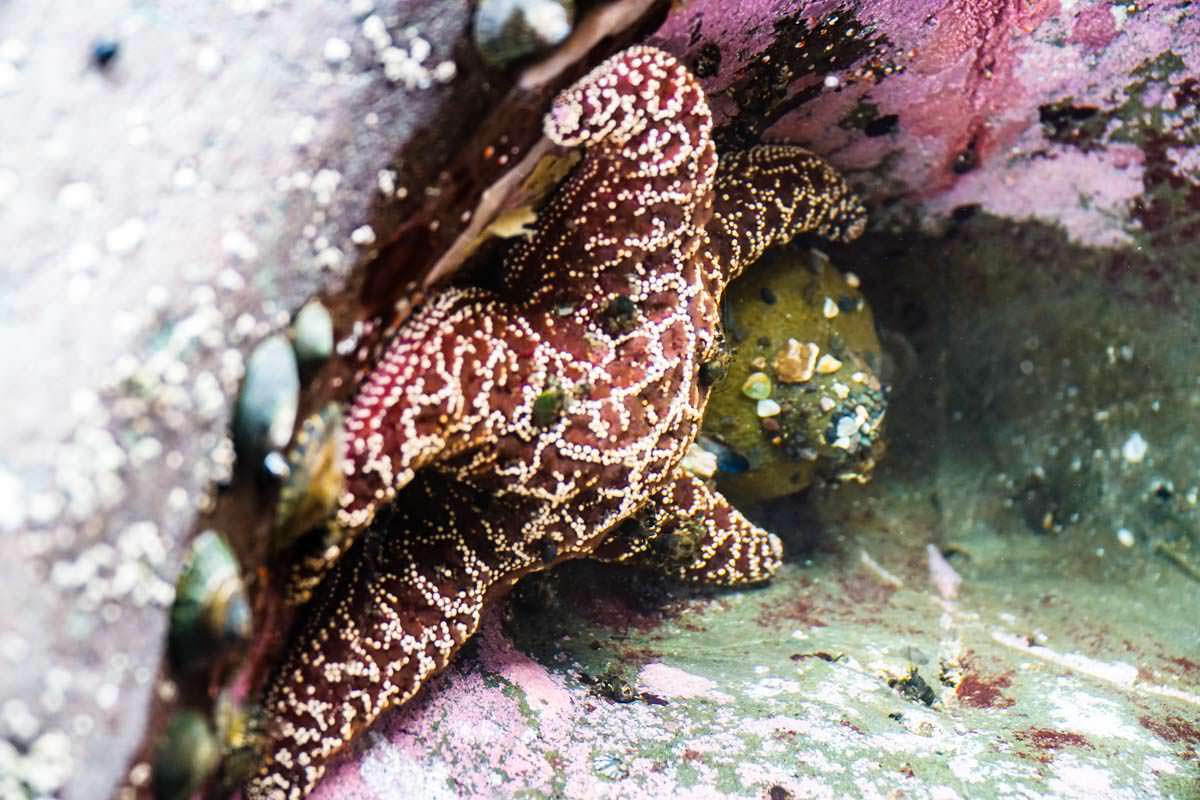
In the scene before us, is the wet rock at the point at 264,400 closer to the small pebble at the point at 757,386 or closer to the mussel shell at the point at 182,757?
the mussel shell at the point at 182,757

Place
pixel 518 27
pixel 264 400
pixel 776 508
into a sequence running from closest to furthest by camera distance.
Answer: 1. pixel 264 400
2. pixel 518 27
3. pixel 776 508

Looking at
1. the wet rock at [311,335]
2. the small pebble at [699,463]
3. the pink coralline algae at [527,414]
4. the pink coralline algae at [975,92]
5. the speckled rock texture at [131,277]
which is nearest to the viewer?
the speckled rock texture at [131,277]

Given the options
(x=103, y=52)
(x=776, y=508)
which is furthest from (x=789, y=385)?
(x=103, y=52)

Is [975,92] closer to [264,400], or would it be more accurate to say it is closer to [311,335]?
[311,335]

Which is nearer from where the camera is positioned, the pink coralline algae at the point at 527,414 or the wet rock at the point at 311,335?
the wet rock at the point at 311,335

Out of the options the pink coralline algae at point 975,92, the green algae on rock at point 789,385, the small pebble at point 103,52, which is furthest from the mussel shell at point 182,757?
the green algae on rock at point 789,385

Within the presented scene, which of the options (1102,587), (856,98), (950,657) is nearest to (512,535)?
(950,657)

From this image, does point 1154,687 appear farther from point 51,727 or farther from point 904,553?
point 51,727
